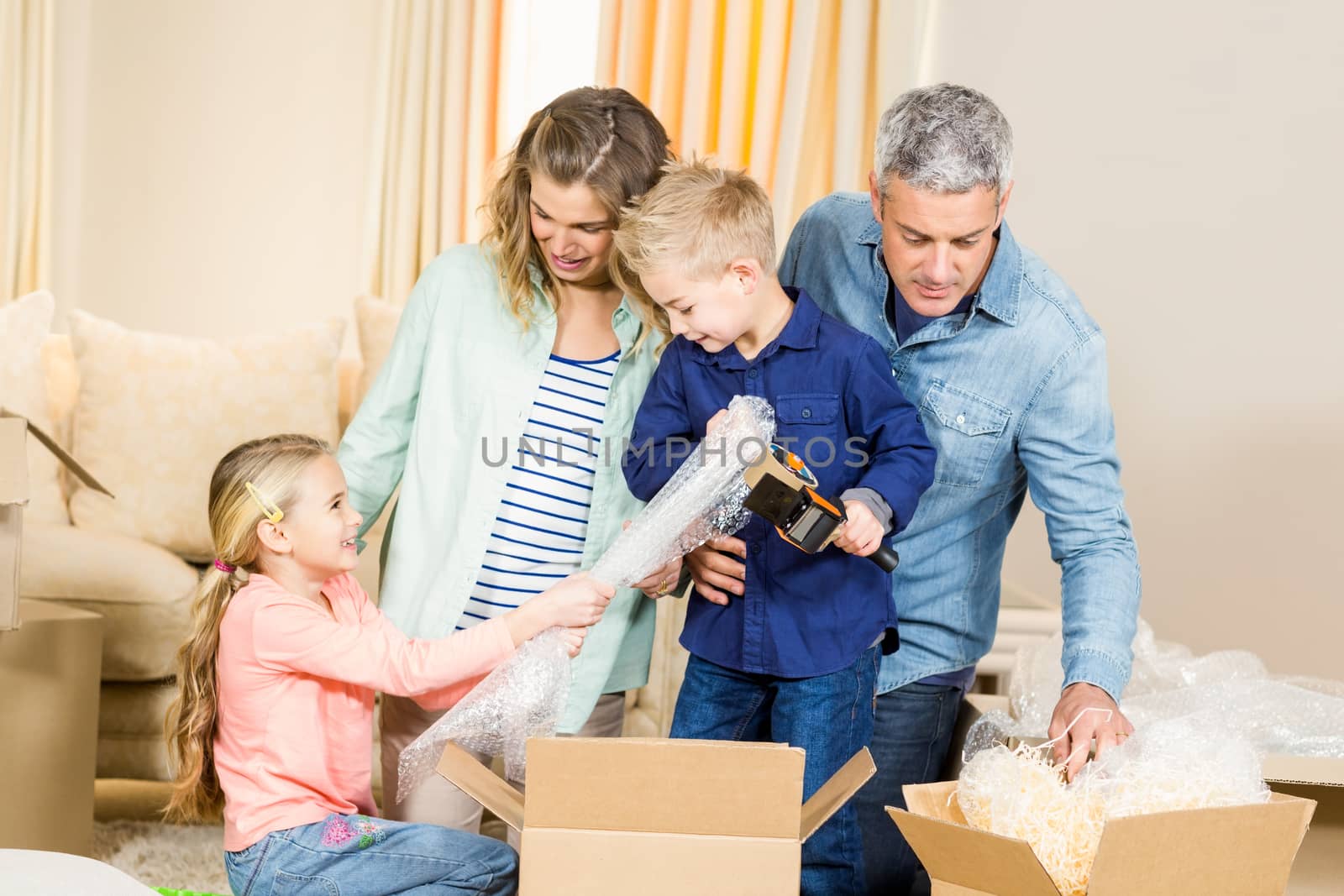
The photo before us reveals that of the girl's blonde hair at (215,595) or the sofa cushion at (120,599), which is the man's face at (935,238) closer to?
the girl's blonde hair at (215,595)

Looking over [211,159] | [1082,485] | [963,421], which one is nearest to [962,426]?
[963,421]

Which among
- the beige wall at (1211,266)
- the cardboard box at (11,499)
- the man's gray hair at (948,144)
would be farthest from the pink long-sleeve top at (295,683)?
the beige wall at (1211,266)

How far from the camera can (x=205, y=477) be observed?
2793 mm

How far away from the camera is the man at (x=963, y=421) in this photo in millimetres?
1392

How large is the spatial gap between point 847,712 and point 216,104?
3.73m

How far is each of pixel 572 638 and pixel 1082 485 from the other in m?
0.68

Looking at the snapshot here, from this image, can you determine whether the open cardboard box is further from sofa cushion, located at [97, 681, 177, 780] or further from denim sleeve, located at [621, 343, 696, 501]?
sofa cushion, located at [97, 681, 177, 780]

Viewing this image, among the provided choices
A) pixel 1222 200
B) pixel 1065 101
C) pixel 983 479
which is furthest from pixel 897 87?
pixel 983 479

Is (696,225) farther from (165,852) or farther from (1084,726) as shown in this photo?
(165,852)

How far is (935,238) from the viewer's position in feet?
4.61

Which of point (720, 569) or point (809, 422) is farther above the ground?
point (809, 422)

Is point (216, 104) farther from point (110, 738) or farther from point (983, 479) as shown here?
point (983, 479)

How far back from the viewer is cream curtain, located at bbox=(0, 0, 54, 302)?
4055mm

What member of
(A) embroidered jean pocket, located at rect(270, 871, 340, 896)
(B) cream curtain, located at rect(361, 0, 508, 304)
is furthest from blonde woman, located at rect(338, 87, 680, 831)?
(B) cream curtain, located at rect(361, 0, 508, 304)
